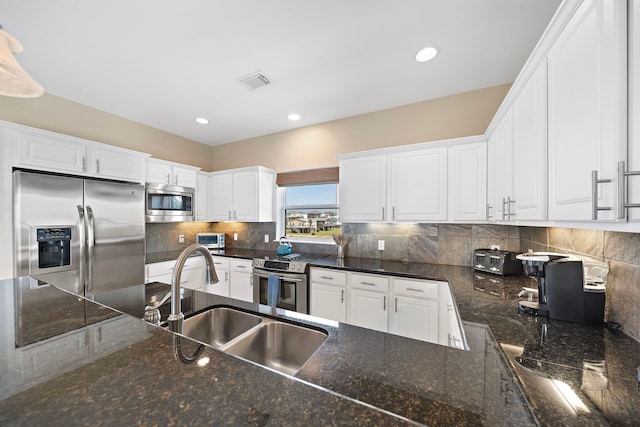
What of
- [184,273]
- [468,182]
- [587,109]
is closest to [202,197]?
[184,273]

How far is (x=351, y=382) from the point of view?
27.4 inches

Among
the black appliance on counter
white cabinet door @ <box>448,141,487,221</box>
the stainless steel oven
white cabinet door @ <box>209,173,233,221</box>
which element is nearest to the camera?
the black appliance on counter

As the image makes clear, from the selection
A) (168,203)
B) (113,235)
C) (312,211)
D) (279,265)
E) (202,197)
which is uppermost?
(202,197)

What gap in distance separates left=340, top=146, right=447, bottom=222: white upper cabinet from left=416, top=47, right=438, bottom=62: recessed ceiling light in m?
0.86

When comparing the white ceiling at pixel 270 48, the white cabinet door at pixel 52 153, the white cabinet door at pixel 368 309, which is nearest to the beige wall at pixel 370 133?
the white ceiling at pixel 270 48

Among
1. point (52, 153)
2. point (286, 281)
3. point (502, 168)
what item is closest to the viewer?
point (502, 168)

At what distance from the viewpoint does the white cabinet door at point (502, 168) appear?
172cm

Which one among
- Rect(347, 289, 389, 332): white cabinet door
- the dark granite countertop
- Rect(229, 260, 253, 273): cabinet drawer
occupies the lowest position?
Rect(347, 289, 389, 332): white cabinet door

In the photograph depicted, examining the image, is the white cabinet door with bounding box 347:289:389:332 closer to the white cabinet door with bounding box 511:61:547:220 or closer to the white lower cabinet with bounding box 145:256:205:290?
the white cabinet door with bounding box 511:61:547:220

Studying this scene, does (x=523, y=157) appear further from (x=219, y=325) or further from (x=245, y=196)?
(x=245, y=196)

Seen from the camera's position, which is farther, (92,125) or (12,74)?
(92,125)

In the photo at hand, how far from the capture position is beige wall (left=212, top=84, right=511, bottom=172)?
8.77 feet

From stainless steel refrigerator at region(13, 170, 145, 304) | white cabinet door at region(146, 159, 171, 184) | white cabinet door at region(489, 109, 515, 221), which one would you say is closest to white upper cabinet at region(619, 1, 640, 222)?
white cabinet door at region(489, 109, 515, 221)

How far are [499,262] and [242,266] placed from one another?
2947 millimetres
